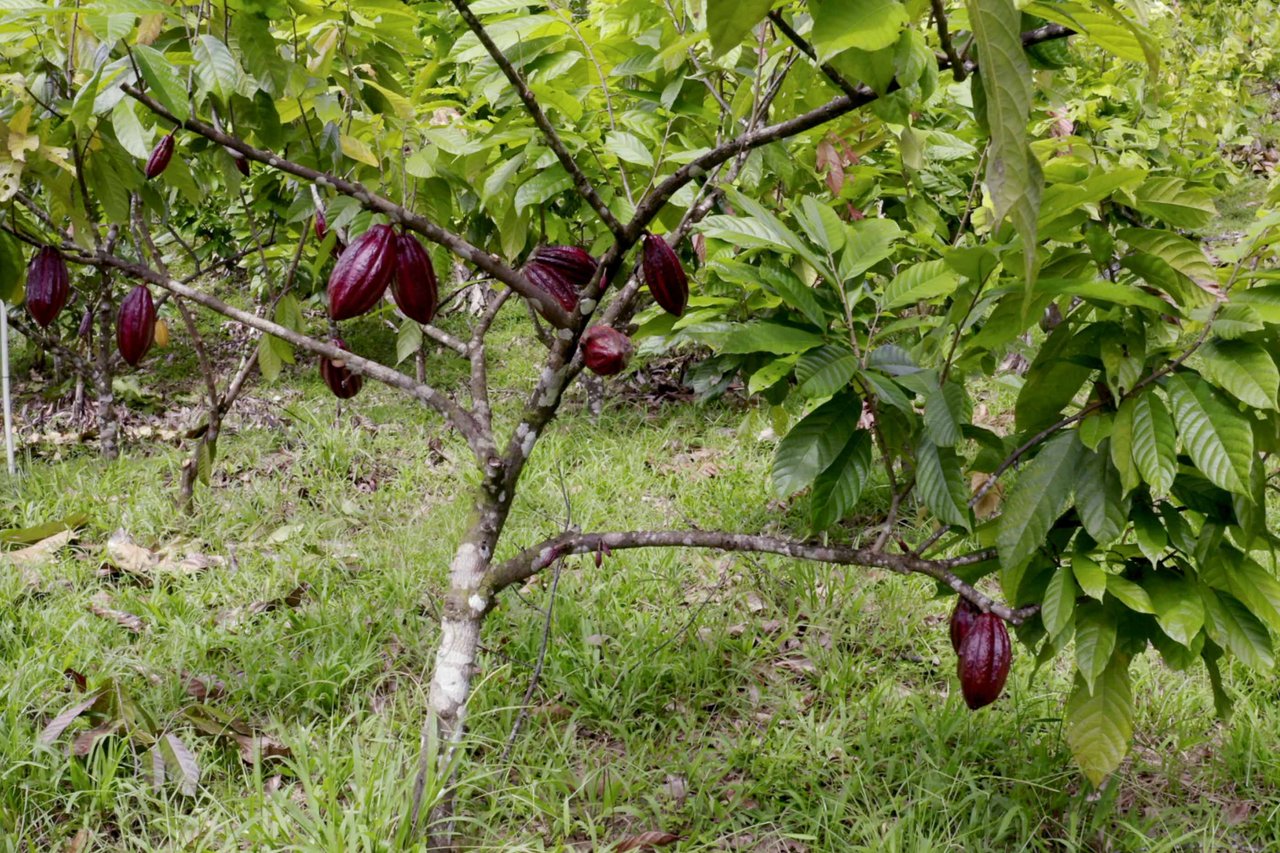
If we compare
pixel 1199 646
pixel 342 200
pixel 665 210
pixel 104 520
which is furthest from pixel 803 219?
pixel 104 520

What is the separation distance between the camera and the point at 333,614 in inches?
95.1

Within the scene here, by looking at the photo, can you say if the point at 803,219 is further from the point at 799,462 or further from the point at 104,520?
the point at 104,520

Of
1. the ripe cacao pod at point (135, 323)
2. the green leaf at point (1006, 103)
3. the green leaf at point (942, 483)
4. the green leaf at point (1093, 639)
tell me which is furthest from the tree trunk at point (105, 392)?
the green leaf at point (1006, 103)

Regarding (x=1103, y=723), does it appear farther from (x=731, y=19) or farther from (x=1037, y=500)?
(x=731, y=19)

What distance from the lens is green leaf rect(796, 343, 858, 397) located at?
1.23 meters

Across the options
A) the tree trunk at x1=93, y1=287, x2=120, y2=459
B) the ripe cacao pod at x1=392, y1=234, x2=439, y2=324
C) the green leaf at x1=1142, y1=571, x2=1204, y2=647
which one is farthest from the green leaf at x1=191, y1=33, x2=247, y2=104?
the tree trunk at x1=93, y1=287, x2=120, y2=459

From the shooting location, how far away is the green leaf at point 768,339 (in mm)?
1271

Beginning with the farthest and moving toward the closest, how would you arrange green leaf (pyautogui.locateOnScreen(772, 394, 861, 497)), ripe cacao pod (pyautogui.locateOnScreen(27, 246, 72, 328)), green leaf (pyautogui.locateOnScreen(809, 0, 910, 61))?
ripe cacao pod (pyautogui.locateOnScreen(27, 246, 72, 328)) < green leaf (pyautogui.locateOnScreen(772, 394, 861, 497)) < green leaf (pyautogui.locateOnScreen(809, 0, 910, 61))

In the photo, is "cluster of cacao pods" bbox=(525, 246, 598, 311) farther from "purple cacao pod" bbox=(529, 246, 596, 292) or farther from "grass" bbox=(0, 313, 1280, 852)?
"grass" bbox=(0, 313, 1280, 852)

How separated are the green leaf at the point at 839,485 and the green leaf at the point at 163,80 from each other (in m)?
1.03

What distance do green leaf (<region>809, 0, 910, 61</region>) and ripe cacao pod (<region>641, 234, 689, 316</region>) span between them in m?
0.66

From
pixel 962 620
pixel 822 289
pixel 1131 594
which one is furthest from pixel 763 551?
pixel 1131 594

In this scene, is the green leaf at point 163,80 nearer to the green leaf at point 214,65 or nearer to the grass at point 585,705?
the green leaf at point 214,65

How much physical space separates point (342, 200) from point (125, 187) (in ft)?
2.03
